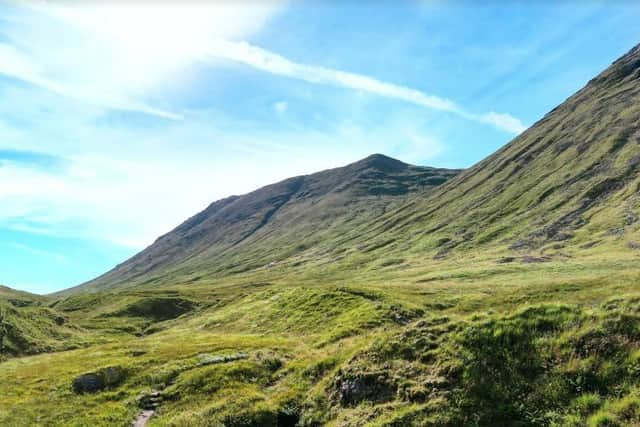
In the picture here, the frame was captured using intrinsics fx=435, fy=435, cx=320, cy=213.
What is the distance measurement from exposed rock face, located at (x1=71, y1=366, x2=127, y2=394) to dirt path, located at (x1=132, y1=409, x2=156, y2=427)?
7.13 meters

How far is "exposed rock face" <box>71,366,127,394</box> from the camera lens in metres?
33.2

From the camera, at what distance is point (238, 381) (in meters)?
29.9

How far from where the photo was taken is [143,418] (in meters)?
27.0

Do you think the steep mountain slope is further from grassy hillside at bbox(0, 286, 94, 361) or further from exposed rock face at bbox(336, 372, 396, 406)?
grassy hillside at bbox(0, 286, 94, 361)

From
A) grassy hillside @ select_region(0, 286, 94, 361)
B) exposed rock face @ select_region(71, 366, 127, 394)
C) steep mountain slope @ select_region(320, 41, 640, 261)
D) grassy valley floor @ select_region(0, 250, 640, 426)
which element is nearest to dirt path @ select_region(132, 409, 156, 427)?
grassy valley floor @ select_region(0, 250, 640, 426)

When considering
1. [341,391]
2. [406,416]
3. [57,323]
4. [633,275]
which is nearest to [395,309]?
[341,391]

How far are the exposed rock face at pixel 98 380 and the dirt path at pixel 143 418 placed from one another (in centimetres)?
713

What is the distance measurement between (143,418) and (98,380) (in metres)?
9.25

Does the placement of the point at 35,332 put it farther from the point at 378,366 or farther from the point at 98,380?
the point at 378,366

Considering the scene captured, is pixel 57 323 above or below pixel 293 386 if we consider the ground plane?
above

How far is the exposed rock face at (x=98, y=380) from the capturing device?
33.2m

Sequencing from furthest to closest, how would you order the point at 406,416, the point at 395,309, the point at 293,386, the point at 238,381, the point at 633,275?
1. the point at 633,275
2. the point at 395,309
3. the point at 238,381
4. the point at 293,386
5. the point at 406,416

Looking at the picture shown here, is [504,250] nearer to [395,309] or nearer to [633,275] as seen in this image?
[633,275]

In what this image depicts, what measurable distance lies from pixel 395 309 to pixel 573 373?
34.2 metres
